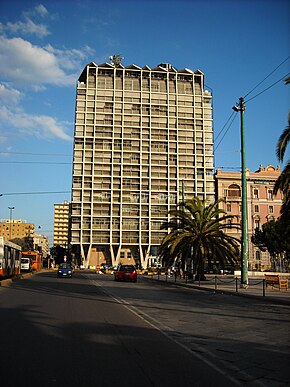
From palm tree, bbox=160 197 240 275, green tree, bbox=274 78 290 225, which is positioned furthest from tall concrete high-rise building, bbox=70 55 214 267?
green tree, bbox=274 78 290 225

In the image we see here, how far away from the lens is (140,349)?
758 cm

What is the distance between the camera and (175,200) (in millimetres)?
109000

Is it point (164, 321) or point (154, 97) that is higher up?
point (154, 97)

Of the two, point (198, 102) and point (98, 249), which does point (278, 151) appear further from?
point (198, 102)

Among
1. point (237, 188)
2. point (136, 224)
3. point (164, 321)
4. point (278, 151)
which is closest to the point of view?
point (164, 321)

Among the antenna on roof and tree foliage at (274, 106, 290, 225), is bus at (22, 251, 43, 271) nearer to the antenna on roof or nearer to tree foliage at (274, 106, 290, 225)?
tree foliage at (274, 106, 290, 225)

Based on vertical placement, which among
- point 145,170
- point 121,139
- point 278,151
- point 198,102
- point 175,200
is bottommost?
point 278,151

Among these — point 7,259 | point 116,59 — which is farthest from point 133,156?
point 7,259

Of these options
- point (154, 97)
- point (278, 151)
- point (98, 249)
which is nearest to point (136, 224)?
point (98, 249)

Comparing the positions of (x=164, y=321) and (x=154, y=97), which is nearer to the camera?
(x=164, y=321)

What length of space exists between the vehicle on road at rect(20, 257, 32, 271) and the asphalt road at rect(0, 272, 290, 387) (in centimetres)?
4825

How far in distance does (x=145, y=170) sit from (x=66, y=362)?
338 feet

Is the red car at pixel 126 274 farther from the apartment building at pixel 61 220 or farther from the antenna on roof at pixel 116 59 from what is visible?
the apartment building at pixel 61 220

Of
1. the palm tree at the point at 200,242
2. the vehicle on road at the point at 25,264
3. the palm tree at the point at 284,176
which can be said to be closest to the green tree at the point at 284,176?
the palm tree at the point at 284,176
